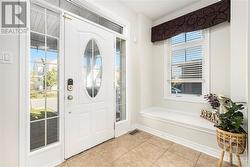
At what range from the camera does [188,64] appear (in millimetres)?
2949

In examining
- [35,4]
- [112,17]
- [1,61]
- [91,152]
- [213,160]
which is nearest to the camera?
[1,61]

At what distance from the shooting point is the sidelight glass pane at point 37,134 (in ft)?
5.35

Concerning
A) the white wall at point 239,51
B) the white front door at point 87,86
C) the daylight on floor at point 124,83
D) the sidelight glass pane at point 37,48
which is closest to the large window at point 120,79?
the daylight on floor at point 124,83

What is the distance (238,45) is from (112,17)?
6.81 feet

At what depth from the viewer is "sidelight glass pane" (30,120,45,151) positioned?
5.35 ft

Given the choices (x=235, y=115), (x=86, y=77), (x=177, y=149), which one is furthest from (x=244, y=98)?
(x=86, y=77)

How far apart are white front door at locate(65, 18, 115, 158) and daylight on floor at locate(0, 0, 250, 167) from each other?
0.02m

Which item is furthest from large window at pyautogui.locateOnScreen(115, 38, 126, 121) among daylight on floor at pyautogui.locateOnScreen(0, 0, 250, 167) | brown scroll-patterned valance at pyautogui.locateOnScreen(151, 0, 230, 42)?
brown scroll-patterned valance at pyautogui.locateOnScreen(151, 0, 230, 42)

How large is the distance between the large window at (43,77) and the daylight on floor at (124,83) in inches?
0.5

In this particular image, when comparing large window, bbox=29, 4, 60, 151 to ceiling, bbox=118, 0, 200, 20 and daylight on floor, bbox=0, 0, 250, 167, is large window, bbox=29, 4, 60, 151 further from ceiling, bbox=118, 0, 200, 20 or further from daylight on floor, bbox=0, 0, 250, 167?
ceiling, bbox=118, 0, 200, 20

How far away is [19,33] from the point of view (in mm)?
1455

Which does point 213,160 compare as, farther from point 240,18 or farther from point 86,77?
point 86,77

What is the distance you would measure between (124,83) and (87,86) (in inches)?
37.8

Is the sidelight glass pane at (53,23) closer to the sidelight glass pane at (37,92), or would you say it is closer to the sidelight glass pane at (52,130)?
the sidelight glass pane at (37,92)
